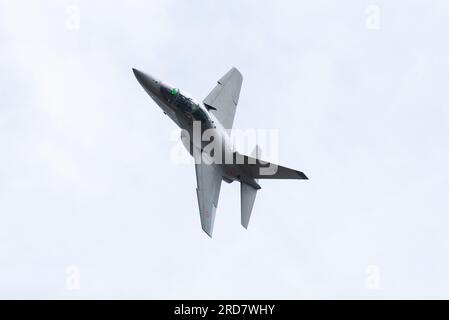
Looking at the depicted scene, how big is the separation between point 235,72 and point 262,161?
704 centimetres

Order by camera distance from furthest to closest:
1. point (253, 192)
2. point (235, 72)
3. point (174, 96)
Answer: point (235, 72), point (253, 192), point (174, 96)

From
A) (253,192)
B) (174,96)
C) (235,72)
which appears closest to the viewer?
(174,96)

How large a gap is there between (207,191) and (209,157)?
1653mm

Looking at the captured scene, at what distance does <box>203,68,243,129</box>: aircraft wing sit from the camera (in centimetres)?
3581

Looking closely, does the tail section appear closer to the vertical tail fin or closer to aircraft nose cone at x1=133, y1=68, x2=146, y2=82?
the vertical tail fin

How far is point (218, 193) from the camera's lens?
3397cm

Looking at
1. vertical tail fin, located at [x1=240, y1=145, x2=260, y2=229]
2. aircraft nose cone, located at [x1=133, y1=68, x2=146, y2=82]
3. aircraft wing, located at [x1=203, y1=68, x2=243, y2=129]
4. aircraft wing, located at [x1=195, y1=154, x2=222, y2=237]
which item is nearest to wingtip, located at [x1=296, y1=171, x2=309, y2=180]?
vertical tail fin, located at [x1=240, y1=145, x2=260, y2=229]

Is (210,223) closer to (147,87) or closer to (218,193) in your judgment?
(218,193)

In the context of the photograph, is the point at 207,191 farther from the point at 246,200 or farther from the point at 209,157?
the point at 246,200

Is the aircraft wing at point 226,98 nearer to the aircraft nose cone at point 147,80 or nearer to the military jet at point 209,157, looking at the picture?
the military jet at point 209,157

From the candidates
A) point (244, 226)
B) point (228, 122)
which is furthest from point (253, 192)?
point (228, 122)

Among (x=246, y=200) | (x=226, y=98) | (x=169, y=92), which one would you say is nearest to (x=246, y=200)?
(x=246, y=200)

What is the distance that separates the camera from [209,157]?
110ft

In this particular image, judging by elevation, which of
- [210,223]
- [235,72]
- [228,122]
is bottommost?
[210,223]
